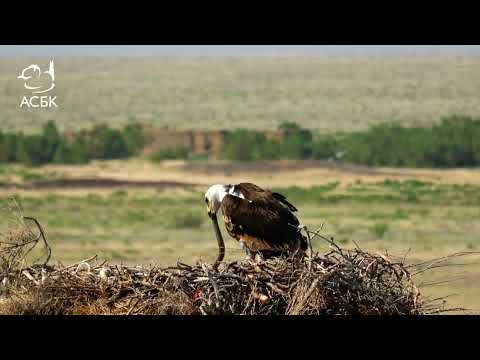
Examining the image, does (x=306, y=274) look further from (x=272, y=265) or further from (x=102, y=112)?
(x=102, y=112)

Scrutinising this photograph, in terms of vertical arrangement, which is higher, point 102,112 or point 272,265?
point 272,265

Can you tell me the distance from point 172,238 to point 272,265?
28169mm

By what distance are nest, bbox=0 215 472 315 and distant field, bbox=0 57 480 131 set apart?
193 feet

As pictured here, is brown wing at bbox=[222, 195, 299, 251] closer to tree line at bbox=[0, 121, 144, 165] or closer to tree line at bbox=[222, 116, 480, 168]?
tree line at bbox=[222, 116, 480, 168]

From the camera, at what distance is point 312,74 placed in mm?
96062

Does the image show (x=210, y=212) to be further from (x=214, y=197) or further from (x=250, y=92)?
(x=250, y=92)

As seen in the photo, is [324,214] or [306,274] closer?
[306,274]

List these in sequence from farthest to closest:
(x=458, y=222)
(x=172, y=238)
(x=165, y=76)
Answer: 1. (x=165, y=76)
2. (x=458, y=222)
3. (x=172, y=238)

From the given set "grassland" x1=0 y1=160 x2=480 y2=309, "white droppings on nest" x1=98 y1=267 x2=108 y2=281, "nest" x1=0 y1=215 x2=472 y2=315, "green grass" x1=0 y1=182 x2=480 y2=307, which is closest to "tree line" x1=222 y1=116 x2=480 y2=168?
"grassland" x1=0 y1=160 x2=480 y2=309

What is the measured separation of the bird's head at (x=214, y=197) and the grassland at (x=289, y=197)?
51.0 ft

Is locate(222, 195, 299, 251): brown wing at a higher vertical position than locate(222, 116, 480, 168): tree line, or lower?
higher

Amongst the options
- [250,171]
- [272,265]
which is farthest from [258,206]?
[250,171]

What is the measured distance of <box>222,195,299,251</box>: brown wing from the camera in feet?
46.9

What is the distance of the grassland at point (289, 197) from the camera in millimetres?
37375
